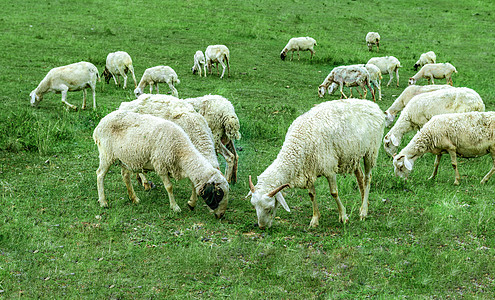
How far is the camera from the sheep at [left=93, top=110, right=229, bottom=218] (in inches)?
266

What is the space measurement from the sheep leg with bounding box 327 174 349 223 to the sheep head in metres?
0.78

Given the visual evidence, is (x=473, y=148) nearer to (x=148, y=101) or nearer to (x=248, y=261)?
(x=248, y=261)

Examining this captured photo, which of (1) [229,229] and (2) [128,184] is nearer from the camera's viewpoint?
(1) [229,229]

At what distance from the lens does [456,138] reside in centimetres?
861

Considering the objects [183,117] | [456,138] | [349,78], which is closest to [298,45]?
[349,78]

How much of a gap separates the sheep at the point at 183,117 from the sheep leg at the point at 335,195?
1.71 m

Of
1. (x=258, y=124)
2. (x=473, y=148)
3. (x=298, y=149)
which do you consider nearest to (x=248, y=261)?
(x=298, y=149)

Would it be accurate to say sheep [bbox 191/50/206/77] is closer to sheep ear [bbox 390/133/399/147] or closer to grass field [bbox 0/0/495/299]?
grass field [bbox 0/0/495/299]

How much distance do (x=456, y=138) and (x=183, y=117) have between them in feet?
16.1

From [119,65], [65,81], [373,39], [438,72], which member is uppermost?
[373,39]

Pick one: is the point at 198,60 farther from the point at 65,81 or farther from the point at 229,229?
the point at 229,229

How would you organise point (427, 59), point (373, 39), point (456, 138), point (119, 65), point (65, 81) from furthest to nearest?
point (373, 39), point (427, 59), point (119, 65), point (65, 81), point (456, 138)

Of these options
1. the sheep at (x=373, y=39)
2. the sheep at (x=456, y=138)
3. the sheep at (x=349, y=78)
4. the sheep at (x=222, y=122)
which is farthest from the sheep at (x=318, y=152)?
the sheep at (x=373, y=39)

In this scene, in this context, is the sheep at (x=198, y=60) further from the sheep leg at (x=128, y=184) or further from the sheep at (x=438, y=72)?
the sheep leg at (x=128, y=184)
